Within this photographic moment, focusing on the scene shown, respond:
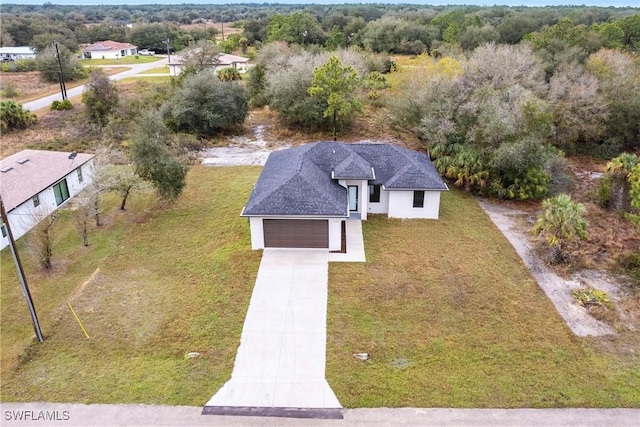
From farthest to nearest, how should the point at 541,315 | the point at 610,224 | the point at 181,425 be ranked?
1. the point at 610,224
2. the point at 541,315
3. the point at 181,425

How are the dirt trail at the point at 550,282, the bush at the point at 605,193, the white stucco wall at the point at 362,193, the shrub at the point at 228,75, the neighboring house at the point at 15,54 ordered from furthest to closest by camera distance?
the neighboring house at the point at 15,54 < the shrub at the point at 228,75 < the bush at the point at 605,193 < the white stucco wall at the point at 362,193 < the dirt trail at the point at 550,282

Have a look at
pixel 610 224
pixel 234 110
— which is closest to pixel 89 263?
pixel 234 110

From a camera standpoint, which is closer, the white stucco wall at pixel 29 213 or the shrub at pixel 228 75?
the white stucco wall at pixel 29 213

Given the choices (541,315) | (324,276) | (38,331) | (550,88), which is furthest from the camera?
(550,88)

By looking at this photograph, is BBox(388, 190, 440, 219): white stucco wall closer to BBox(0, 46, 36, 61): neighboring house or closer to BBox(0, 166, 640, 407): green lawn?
BBox(0, 166, 640, 407): green lawn

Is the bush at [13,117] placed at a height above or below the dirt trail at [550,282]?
above

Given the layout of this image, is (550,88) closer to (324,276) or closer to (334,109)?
(334,109)

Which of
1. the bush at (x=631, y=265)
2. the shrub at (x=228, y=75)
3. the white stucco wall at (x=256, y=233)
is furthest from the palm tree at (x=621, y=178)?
the shrub at (x=228, y=75)

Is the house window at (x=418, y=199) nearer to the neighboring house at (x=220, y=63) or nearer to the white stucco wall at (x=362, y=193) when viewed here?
the white stucco wall at (x=362, y=193)
